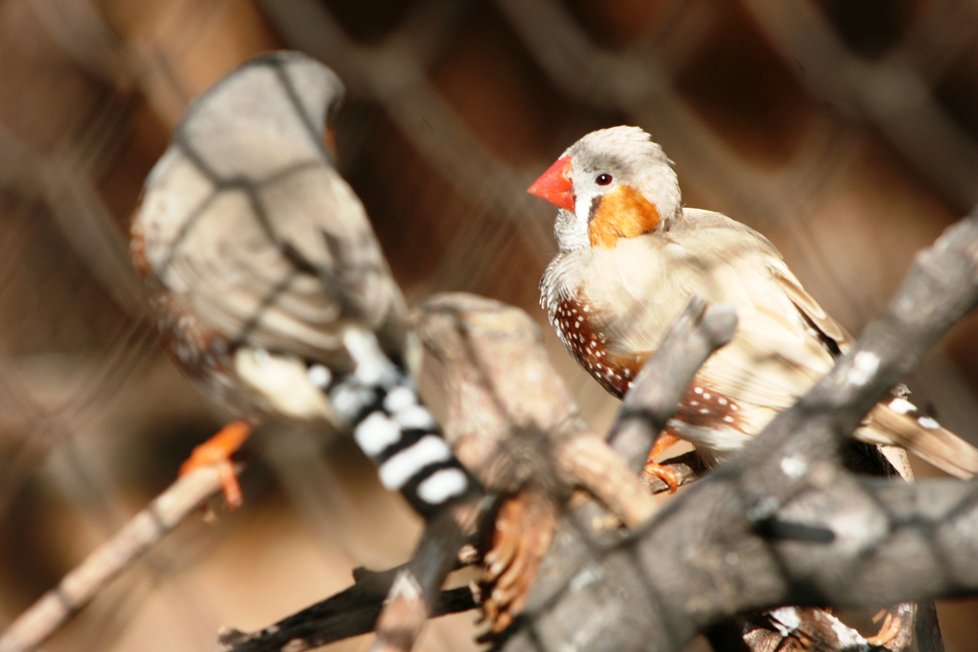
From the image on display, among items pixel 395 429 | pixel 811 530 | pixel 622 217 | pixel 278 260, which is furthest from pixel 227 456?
pixel 811 530

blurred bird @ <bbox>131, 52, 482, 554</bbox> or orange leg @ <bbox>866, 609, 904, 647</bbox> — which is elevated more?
blurred bird @ <bbox>131, 52, 482, 554</bbox>

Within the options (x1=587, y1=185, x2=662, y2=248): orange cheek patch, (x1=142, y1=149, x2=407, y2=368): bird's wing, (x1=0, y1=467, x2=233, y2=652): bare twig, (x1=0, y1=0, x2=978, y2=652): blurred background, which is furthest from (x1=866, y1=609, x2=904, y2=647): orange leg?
(x1=0, y1=467, x2=233, y2=652): bare twig

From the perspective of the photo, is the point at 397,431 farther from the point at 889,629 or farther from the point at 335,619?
the point at 889,629

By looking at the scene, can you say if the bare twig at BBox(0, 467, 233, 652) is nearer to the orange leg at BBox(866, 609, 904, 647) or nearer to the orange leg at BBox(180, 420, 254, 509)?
the orange leg at BBox(180, 420, 254, 509)

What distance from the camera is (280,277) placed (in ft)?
3.33

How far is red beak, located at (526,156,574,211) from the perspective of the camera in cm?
134

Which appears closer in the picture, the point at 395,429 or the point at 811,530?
the point at 811,530

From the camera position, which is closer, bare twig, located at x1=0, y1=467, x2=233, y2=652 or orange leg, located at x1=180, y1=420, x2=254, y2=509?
bare twig, located at x1=0, y1=467, x2=233, y2=652

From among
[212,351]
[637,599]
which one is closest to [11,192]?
[212,351]

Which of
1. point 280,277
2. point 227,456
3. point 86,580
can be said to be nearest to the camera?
point 86,580

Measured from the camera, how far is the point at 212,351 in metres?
1.07

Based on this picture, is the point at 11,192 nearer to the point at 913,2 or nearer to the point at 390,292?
the point at 390,292

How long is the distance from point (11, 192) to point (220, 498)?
41cm

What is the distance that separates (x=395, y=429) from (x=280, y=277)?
0.20m
